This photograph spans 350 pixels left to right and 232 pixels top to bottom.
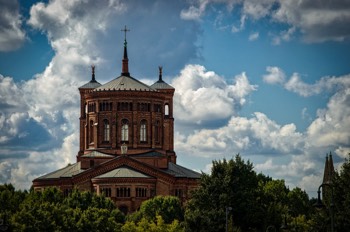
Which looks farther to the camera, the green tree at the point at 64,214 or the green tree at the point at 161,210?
the green tree at the point at 161,210

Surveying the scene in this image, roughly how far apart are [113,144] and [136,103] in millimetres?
7243

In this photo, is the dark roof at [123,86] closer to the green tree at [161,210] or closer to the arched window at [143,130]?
the arched window at [143,130]

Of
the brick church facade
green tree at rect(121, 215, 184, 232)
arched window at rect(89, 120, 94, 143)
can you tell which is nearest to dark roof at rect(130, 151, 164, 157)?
the brick church facade

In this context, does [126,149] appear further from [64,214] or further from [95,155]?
[64,214]

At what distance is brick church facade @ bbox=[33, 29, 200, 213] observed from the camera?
18562cm

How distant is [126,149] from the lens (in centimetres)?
19075

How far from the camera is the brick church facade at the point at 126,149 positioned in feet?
609

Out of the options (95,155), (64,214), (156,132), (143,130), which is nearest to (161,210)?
(95,155)

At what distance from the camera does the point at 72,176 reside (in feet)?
614

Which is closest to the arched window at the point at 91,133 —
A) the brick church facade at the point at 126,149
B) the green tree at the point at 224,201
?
the brick church facade at the point at 126,149

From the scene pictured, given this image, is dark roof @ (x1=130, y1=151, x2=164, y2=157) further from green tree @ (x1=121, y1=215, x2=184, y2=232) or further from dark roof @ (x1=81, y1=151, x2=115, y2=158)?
green tree @ (x1=121, y1=215, x2=184, y2=232)

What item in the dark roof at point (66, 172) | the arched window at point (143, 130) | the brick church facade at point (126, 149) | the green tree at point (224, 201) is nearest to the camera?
the green tree at point (224, 201)

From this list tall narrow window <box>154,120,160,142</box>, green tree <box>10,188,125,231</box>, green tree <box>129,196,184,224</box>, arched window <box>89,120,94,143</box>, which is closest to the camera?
green tree <box>10,188,125,231</box>

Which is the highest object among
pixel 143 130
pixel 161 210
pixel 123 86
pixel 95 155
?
pixel 123 86
